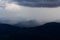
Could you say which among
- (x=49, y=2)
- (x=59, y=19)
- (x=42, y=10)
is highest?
(x=49, y=2)

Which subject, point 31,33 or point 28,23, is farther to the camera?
point 28,23

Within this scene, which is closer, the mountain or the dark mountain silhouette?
the dark mountain silhouette

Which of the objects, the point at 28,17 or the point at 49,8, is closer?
the point at 28,17

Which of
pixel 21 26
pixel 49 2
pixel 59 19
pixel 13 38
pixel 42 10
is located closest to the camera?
pixel 13 38

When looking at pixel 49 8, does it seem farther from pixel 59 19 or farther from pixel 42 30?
pixel 42 30

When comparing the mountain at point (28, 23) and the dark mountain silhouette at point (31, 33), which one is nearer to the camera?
the dark mountain silhouette at point (31, 33)

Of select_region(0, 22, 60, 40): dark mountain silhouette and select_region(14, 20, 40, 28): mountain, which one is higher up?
select_region(14, 20, 40, 28): mountain

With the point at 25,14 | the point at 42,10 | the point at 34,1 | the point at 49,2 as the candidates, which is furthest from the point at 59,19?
the point at 34,1

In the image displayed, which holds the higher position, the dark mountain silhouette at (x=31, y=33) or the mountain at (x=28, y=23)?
the mountain at (x=28, y=23)
